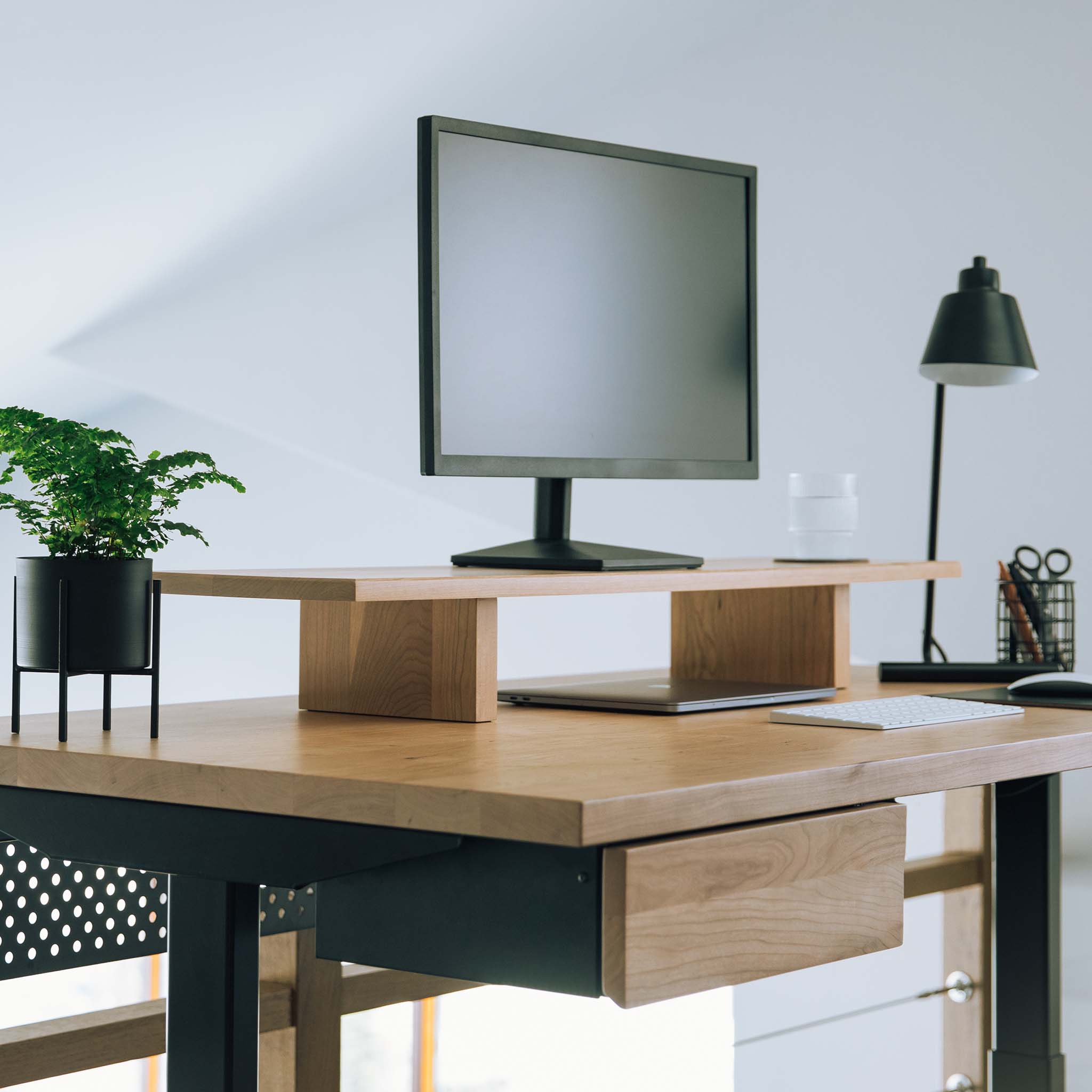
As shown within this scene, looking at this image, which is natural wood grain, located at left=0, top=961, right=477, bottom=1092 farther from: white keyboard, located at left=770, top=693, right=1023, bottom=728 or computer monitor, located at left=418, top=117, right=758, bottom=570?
computer monitor, located at left=418, top=117, right=758, bottom=570

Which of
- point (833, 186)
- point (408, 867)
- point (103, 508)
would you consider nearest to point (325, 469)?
point (833, 186)

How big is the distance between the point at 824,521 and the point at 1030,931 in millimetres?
578

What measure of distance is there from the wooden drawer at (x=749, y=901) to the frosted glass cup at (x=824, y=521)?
781mm

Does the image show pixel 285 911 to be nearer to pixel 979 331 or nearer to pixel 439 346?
pixel 439 346

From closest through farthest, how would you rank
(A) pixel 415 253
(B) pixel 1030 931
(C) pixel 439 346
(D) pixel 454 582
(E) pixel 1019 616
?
(D) pixel 454 582
(C) pixel 439 346
(B) pixel 1030 931
(E) pixel 1019 616
(A) pixel 415 253

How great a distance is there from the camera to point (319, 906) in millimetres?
1137

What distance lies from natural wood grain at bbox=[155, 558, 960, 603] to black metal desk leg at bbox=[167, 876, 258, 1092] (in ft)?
0.92

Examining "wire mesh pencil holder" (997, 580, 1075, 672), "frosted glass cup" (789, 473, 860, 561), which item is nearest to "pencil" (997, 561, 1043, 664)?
"wire mesh pencil holder" (997, 580, 1075, 672)

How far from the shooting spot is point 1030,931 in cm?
187

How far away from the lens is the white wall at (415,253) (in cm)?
290

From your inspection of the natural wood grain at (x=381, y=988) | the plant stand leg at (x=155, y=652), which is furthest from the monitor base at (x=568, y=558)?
the natural wood grain at (x=381, y=988)

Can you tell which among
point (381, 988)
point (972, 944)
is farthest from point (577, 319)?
point (972, 944)

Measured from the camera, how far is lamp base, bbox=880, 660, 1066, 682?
6.30ft

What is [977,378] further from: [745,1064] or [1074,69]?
[745,1064]
